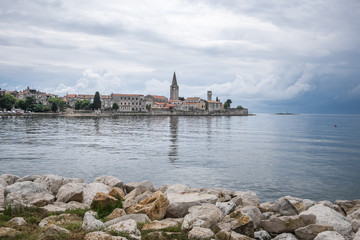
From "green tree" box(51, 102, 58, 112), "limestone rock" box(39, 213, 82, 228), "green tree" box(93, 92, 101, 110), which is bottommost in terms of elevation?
"limestone rock" box(39, 213, 82, 228)

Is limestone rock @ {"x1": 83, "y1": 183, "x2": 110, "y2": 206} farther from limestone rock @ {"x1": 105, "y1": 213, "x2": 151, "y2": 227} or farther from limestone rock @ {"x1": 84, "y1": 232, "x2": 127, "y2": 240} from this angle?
limestone rock @ {"x1": 84, "y1": 232, "x2": 127, "y2": 240}

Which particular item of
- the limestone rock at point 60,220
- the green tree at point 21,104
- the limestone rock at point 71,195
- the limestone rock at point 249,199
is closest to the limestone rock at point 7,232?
the limestone rock at point 60,220

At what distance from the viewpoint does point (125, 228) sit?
7.30 m

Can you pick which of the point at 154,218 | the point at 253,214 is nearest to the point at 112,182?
the point at 154,218

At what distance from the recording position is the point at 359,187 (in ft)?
66.1

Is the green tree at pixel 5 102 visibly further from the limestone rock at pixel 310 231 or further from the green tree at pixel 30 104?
the limestone rock at pixel 310 231

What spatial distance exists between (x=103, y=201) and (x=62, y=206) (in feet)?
4.82

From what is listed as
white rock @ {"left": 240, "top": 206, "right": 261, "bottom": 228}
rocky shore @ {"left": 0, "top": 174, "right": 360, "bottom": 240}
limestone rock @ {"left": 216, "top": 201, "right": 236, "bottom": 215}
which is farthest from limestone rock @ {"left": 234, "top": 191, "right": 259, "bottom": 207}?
white rock @ {"left": 240, "top": 206, "right": 261, "bottom": 228}

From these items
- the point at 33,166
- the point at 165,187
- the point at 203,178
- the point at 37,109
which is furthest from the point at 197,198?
the point at 37,109

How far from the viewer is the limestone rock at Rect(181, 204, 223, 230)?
8.03m

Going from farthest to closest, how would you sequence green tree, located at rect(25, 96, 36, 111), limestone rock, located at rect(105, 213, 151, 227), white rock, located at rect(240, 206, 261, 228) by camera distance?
green tree, located at rect(25, 96, 36, 111) < white rock, located at rect(240, 206, 261, 228) < limestone rock, located at rect(105, 213, 151, 227)

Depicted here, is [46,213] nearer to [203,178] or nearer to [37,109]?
[203,178]

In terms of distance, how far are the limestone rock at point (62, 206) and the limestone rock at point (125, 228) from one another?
9.50ft

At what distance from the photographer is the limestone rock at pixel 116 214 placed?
29.6ft
